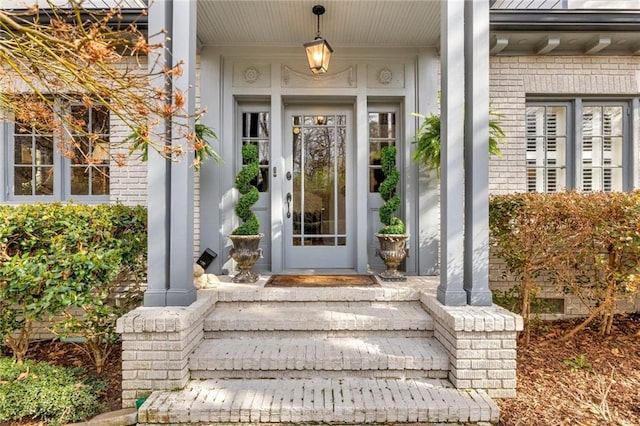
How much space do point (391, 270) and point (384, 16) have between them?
2.77m

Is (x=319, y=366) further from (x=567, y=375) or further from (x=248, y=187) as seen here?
(x=248, y=187)

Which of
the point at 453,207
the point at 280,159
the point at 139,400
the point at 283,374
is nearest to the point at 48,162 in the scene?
the point at 280,159

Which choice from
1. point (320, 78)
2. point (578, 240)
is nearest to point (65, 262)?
point (320, 78)

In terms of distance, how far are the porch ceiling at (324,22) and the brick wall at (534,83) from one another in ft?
3.38

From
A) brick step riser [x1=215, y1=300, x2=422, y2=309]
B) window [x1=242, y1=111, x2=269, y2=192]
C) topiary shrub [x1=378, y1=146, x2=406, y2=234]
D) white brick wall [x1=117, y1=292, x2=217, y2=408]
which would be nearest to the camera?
white brick wall [x1=117, y1=292, x2=217, y2=408]

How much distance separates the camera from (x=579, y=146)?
4.55 m

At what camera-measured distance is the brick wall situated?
4.43 meters

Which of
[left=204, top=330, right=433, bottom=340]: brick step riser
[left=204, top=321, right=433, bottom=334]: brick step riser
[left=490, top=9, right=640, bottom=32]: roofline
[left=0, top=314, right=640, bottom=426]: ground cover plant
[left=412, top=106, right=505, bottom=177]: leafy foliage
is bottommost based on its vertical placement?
[left=0, top=314, right=640, bottom=426]: ground cover plant

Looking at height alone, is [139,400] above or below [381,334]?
below

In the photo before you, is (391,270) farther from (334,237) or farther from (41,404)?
(41,404)

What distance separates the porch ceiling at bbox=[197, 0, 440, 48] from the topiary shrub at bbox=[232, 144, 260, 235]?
1320 millimetres

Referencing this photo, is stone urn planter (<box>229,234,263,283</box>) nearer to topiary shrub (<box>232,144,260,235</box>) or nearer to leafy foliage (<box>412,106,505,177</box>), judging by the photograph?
topiary shrub (<box>232,144,260,235</box>)

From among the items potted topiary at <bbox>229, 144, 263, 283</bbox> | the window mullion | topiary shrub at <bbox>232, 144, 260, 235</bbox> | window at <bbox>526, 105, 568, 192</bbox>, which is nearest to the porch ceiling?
topiary shrub at <bbox>232, 144, 260, 235</bbox>

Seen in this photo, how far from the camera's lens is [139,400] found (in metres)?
2.53
